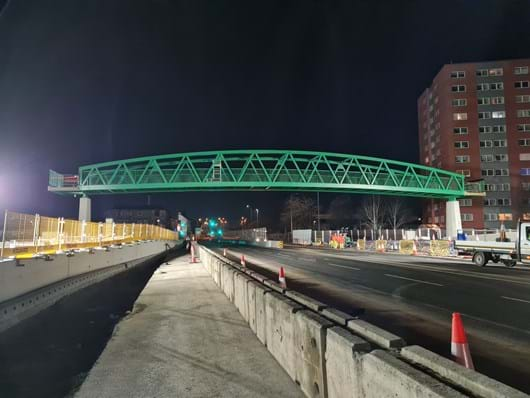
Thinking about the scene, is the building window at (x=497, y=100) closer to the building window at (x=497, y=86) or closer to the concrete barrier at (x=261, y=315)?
the building window at (x=497, y=86)

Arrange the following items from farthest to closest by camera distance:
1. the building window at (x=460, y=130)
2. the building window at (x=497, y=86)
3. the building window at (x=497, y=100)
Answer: the building window at (x=460, y=130) < the building window at (x=497, y=86) < the building window at (x=497, y=100)

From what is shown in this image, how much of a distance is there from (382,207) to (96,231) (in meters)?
78.8

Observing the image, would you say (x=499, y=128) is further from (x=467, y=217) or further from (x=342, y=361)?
(x=342, y=361)

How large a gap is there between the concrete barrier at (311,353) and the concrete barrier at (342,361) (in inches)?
5.1

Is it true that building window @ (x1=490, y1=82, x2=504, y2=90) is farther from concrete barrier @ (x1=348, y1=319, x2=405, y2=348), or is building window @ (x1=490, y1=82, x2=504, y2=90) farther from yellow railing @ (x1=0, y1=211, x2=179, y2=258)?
concrete barrier @ (x1=348, y1=319, x2=405, y2=348)

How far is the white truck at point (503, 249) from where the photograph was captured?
65.3 ft

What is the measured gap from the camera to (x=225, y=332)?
783 centimetres

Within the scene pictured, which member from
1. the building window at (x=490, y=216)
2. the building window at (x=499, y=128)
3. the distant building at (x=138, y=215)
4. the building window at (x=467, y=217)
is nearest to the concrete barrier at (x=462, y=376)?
the building window at (x=467, y=217)

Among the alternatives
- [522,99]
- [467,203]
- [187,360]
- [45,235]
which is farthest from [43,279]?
[522,99]

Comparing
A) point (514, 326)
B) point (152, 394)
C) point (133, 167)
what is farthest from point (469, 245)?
point (133, 167)

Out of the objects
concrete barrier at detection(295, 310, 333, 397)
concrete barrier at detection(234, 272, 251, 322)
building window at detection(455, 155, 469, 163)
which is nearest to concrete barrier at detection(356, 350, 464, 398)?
concrete barrier at detection(295, 310, 333, 397)

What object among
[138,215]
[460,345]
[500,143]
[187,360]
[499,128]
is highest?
[499,128]

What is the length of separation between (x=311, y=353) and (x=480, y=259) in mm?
22427

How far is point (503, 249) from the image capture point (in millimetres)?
21375
